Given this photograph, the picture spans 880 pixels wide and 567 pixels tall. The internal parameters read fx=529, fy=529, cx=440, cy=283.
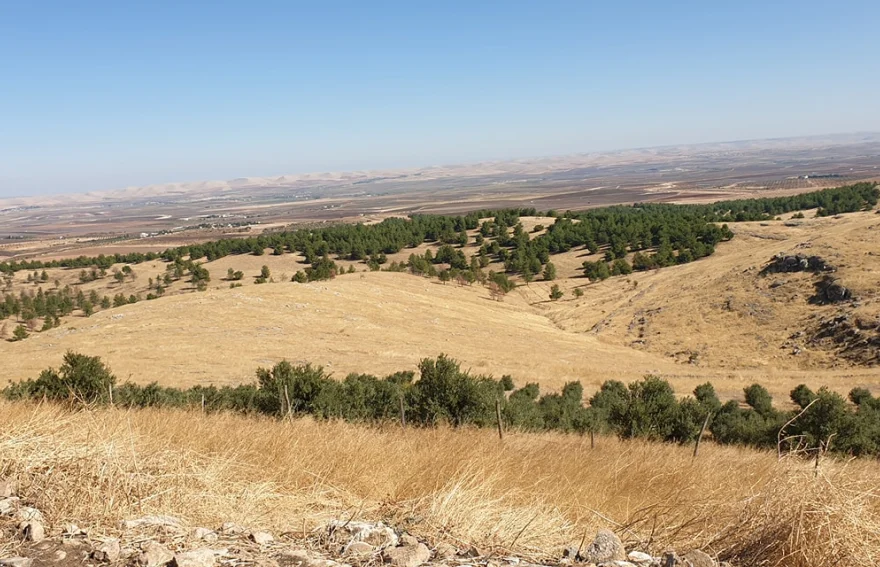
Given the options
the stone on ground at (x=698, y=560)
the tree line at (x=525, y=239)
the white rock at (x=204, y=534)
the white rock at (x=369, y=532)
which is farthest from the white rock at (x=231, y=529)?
the tree line at (x=525, y=239)

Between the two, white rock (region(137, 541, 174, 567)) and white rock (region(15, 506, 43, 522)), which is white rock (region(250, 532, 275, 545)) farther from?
white rock (region(15, 506, 43, 522))

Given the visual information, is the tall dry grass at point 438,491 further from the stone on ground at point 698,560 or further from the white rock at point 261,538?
the stone on ground at point 698,560

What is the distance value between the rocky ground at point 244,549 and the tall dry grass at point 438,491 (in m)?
0.18

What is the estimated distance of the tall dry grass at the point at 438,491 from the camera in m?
4.15

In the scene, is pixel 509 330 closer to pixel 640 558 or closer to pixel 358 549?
pixel 640 558

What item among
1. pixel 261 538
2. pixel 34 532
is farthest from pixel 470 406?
pixel 34 532

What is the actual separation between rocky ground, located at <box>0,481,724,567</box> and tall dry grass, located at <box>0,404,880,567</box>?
18 centimetres

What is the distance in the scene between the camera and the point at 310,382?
20188 millimetres

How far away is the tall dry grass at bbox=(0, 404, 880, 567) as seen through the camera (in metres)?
4.15

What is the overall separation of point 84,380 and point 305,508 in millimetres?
17880

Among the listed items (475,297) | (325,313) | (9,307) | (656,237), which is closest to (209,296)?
(325,313)

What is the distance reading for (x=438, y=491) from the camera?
525cm

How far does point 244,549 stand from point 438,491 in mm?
1935

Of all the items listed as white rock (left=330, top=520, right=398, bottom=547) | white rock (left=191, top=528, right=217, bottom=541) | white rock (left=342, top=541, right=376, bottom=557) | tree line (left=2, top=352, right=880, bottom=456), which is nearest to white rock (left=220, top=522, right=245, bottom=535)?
white rock (left=191, top=528, right=217, bottom=541)
